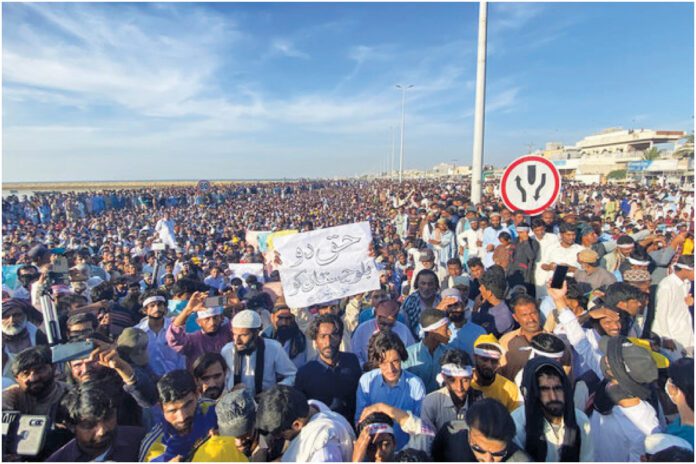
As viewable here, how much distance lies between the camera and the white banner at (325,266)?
4562mm

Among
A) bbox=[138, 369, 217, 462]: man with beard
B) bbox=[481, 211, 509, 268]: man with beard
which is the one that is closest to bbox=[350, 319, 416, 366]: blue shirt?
bbox=[138, 369, 217, 462]: man with beard

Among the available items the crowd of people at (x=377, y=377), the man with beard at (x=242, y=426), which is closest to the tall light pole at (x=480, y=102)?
the crowd of people at (x=377, y=377)

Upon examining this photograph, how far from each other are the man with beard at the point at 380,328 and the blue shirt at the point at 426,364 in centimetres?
55

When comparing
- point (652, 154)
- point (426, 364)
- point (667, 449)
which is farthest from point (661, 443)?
point (652, 154)

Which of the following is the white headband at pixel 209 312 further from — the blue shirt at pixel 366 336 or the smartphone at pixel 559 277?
the smartphone at pixel 559 277

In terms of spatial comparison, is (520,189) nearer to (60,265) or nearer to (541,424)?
(541,424)

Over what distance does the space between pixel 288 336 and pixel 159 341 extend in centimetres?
120

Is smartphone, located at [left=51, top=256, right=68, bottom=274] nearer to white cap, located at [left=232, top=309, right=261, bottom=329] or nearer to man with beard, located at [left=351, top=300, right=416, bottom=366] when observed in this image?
white cap, located at [left=232, top=309, right=261, bottom=329]

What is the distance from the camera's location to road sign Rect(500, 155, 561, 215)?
4.16 metres

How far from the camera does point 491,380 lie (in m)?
2.65

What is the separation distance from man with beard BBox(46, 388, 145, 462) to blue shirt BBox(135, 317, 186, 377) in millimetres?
1181

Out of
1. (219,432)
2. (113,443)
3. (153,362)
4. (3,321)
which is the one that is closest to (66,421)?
(113,443)

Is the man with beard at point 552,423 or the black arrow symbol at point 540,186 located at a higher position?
the black arrow symbol at point 540,186

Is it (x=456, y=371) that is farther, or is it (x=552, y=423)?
(x=456, y=371)
